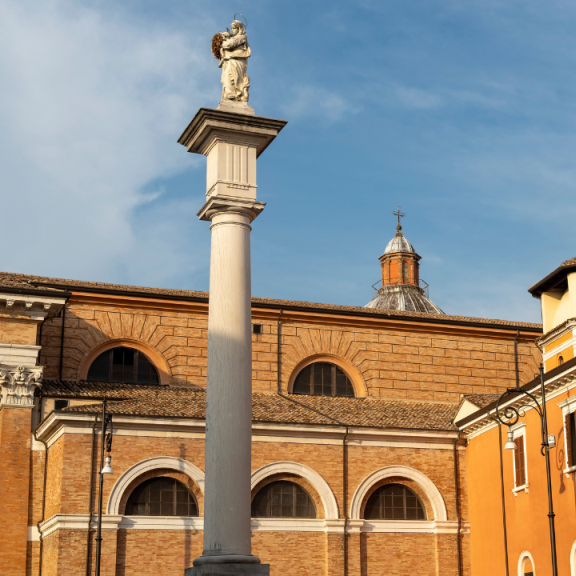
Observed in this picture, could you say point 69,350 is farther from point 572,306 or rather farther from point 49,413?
point 572,306

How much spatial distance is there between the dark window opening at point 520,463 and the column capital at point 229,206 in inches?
500

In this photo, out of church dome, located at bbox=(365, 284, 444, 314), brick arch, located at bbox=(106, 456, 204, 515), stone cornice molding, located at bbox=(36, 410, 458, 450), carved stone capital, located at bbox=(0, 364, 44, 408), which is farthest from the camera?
church dome, located at bbox=(365, 284, 444, 314)

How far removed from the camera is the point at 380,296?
202 feet

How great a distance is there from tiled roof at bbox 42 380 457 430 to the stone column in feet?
37.2

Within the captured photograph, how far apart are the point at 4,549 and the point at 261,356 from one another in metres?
9.42

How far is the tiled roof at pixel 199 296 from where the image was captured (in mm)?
26641

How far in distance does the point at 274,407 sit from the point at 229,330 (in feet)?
46.6

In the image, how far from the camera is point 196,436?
23359mm

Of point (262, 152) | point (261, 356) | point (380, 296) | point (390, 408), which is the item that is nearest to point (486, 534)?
point (390, 408)

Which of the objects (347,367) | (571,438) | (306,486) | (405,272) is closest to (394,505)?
(306,486)

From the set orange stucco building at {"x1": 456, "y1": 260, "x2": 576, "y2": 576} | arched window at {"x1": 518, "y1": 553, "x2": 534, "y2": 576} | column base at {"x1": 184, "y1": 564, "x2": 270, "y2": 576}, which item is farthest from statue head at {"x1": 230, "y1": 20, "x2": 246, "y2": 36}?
arched window at {"x1": 518, "y1": 553, "x2": 534, "y2": 576}

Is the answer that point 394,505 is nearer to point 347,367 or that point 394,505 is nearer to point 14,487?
point 347,367

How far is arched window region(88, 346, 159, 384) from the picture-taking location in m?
26.8

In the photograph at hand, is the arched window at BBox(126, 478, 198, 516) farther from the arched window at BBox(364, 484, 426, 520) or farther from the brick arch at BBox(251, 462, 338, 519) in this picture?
the arched window at BBox(364, 484, 426, 520)
